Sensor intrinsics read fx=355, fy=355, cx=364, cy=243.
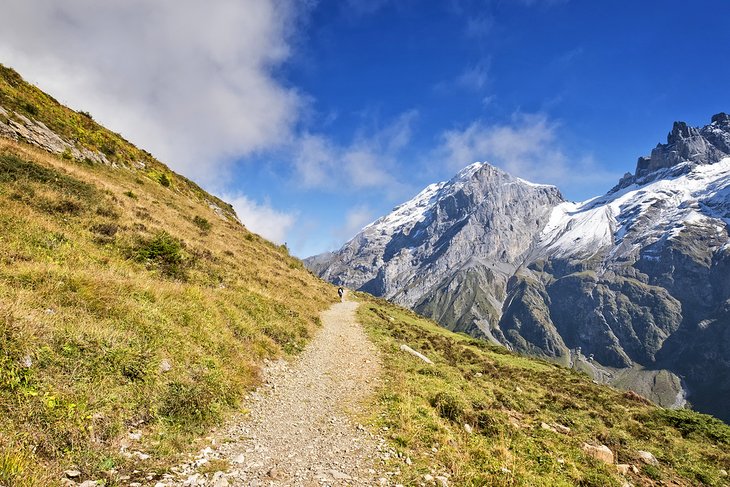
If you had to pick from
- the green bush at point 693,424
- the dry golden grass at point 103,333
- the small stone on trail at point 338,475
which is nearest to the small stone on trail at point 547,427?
the green bush at point 693,424

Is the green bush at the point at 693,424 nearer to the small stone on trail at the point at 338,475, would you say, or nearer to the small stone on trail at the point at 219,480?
the small stone on trail at the point at 338,475

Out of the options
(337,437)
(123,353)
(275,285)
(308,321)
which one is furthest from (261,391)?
(275,285)

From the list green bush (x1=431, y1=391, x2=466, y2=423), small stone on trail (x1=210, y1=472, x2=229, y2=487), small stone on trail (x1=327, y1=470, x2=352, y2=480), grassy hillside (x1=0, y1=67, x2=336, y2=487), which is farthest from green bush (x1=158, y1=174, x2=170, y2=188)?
small stone on trail (x1=327, y1=470, x2=352, y2=480)

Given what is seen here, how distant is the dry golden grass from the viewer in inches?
283

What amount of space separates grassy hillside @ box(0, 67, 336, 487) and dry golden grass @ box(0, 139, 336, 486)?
0.03 m

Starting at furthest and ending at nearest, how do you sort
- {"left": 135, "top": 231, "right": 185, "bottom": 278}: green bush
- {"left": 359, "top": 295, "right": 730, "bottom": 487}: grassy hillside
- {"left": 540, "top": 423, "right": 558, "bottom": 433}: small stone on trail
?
{"left": 135, "top": 231, "right": 185, "bottom": 278}: green bush < {"left": 540, "top": 423, "right": 558, "bottom": 433}: small stone on trail < {"left": 359, "top": 295, "right": 730, "bottom": 487}: grassy hillside

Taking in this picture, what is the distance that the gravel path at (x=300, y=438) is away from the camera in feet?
26.8

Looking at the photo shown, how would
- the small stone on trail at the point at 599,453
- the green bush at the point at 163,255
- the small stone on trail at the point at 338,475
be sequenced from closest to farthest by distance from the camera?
the small stone on trail at the point at 338,475
the small stone on trail at the point at 599,453
the green bush at the point at 163,255

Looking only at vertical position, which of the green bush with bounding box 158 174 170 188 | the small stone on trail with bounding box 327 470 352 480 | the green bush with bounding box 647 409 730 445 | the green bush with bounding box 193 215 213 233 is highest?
the green bush with bounding box 158 174 170 188

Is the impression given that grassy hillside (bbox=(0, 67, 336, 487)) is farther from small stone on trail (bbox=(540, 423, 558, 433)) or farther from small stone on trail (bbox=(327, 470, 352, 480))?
Result: small stone on trail (bbox=(540, 423, 558, 433))

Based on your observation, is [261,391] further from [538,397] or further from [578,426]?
[538,397]

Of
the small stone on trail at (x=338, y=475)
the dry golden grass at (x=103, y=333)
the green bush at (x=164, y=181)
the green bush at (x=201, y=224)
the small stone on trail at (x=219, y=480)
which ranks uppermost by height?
the green bush at (x=164, y=181)

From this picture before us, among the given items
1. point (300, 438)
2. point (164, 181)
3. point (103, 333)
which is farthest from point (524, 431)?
point (164, 181)

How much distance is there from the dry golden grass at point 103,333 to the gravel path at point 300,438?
0.89 m
